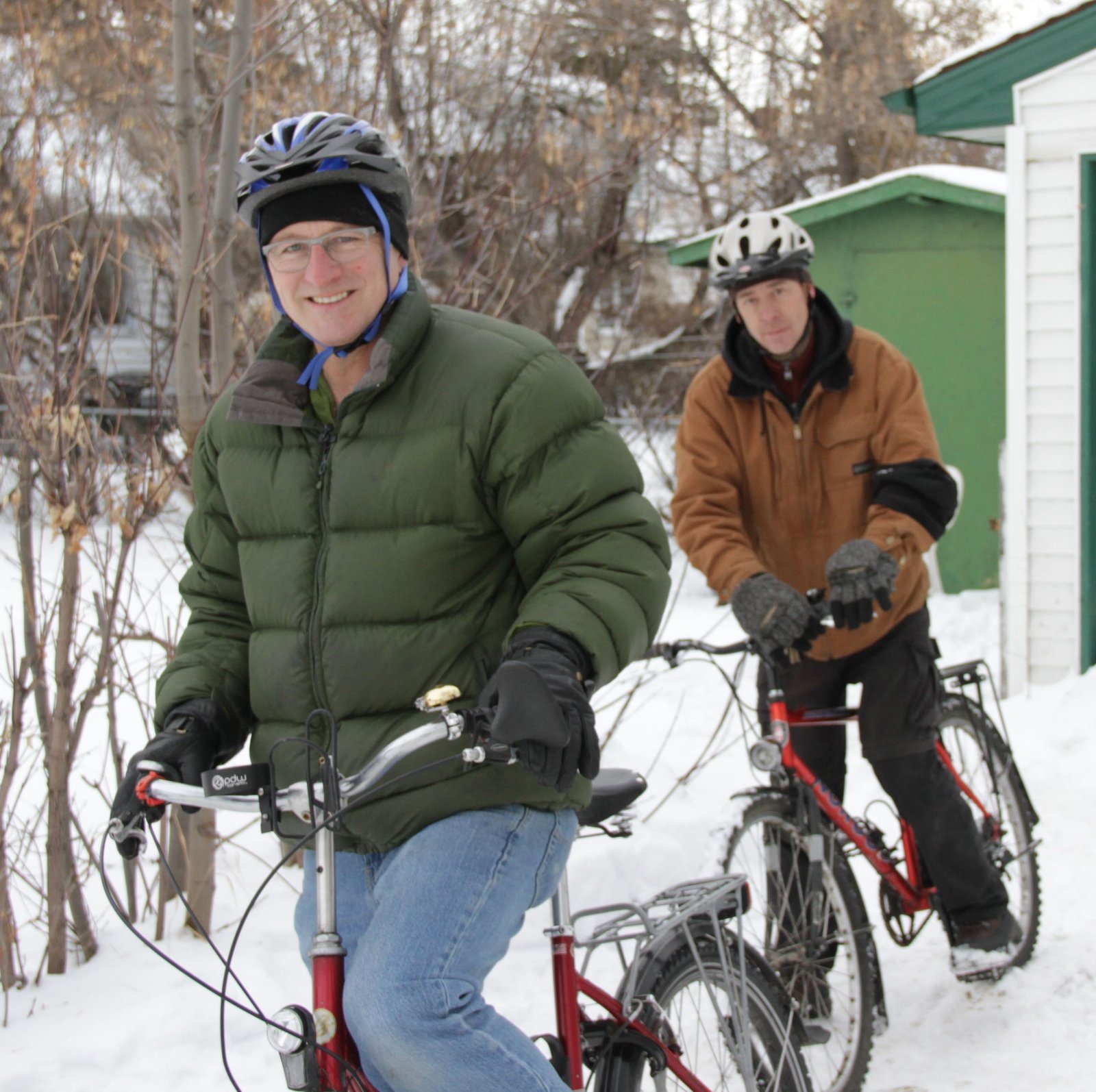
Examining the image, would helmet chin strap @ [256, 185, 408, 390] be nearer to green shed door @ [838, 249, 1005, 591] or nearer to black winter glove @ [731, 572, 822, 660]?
black winter glove @ [731, 572, 822, 660]

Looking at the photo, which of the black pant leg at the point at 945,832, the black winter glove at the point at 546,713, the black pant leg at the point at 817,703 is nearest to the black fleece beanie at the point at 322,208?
the black winter glove at the point at 546,713

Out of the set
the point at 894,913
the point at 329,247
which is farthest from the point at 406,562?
the point at 894,913

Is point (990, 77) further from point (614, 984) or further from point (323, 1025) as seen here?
point (323, 1025)

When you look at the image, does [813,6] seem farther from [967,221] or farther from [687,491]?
[687,491]

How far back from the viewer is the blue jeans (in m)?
1.97

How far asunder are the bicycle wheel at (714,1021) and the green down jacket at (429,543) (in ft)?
2.10

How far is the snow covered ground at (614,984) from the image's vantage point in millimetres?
3650

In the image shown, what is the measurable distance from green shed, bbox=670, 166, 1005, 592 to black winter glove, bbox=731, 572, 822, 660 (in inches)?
A: 304

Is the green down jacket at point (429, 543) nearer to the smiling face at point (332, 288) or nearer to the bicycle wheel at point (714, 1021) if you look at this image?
the smiling face at point (332, 288)

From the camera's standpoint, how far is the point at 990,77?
283 inches

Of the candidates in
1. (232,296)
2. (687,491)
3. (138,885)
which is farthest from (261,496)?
(138,885)

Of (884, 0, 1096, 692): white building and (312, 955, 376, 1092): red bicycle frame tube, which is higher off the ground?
(884, 0, 1096, 692): white building

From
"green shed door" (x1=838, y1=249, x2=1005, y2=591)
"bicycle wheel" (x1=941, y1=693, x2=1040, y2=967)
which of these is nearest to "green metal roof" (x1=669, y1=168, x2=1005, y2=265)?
"green shed door" (x1=838, y1=249, x2=1005, y2=591)

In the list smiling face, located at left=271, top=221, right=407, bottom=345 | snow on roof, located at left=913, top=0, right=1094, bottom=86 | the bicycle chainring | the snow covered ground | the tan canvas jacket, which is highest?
snow on roof, located at left=913, top=0, right=1094, bottom=86
